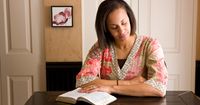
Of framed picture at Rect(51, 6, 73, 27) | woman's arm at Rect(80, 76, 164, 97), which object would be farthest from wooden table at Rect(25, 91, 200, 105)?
framed picture at Rect(51, 6, 73, 27)

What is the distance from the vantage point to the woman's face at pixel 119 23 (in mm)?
1855

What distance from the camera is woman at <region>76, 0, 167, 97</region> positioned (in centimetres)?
178

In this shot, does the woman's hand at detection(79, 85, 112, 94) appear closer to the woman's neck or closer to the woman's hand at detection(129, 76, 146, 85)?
the woman's hand at detection(129, 76, 146, 85)

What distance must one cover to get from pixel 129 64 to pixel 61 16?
1.34 metres

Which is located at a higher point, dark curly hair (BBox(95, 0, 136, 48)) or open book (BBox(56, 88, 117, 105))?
dark curly hair (BBox(95, 0, 136, 48))

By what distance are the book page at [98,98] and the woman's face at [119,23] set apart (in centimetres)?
44

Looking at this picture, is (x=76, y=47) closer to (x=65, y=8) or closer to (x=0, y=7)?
(x=65, y=8)

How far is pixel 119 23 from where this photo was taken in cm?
185

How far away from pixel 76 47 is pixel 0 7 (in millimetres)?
911

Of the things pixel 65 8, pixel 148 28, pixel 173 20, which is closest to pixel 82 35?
pixel 65 8

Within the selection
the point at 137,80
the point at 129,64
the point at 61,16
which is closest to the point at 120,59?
the point at 129,64

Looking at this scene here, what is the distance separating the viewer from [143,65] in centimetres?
190

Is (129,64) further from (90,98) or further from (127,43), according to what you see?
(90,98)

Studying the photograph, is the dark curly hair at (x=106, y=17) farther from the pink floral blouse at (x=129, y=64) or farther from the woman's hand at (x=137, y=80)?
the woman's hand at (x=137, y=80)
